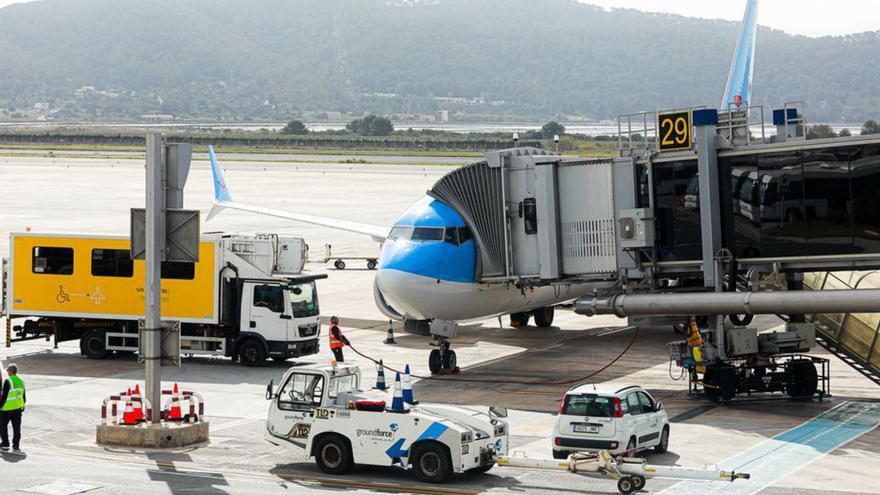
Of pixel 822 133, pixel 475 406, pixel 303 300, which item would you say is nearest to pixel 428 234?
pixel 303 300

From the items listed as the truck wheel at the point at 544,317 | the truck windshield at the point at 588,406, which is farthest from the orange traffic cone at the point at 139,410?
the truck wheel at the point at 544,317

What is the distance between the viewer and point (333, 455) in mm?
23359

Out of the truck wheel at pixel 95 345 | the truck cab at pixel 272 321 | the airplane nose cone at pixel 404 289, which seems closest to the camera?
the airplane nose cone at pixel 404 289

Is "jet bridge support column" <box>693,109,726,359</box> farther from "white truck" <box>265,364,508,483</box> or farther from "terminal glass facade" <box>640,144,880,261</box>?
"white truck" <box>265,364,508,483</box>

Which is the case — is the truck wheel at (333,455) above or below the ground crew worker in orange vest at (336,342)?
below

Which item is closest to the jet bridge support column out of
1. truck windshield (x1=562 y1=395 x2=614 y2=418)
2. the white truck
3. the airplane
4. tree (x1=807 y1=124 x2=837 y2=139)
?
tree (x1=807 y1=124 x2=837 y2=139)

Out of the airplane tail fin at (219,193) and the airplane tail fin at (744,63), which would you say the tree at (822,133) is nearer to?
the airplane tail fin at (744,63)

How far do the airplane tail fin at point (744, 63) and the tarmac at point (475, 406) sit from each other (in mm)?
9823

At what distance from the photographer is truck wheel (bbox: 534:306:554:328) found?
4528 centimetres

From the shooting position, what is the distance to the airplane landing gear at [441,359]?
35.3 meters

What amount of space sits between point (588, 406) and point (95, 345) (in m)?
19.3

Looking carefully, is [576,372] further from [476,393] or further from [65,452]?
[65,452]

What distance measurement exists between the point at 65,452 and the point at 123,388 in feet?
25.6

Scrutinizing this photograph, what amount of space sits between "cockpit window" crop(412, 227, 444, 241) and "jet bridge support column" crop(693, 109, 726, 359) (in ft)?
23.8
